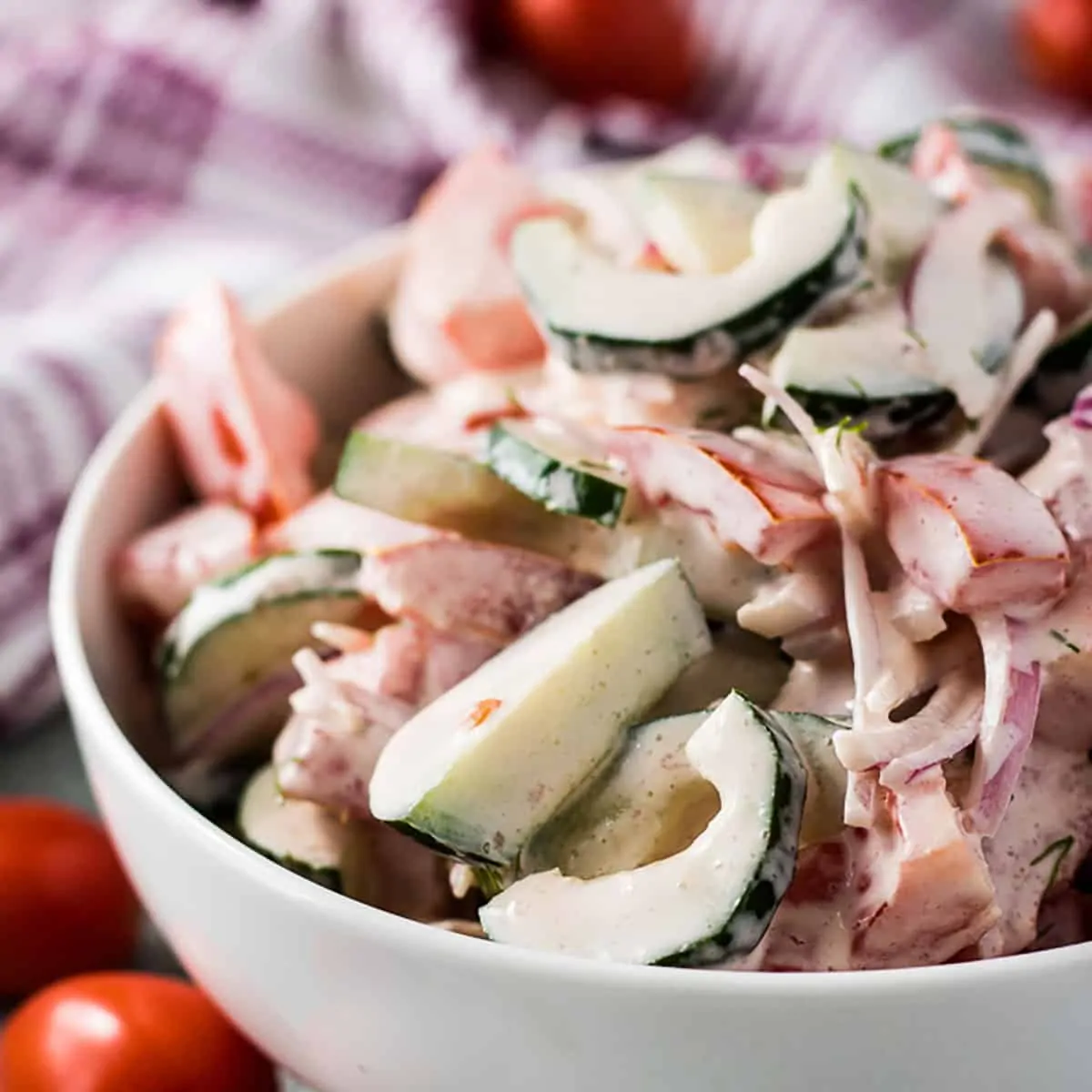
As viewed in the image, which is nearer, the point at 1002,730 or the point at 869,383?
the point at 1002,730

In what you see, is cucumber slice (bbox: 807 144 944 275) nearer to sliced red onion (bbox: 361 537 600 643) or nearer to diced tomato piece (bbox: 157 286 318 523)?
sliced red onion (bbox: 361 537 600 643)

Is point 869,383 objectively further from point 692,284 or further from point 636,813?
point 636,813

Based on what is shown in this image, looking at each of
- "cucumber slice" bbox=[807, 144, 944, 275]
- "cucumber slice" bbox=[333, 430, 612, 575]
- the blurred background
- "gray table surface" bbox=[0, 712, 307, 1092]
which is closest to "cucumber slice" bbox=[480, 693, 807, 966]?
"cucumber slice" bbox=[333, 430, 612, 575]

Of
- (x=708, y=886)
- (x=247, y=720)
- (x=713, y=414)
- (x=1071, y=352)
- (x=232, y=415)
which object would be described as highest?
(x=1071, y=352)

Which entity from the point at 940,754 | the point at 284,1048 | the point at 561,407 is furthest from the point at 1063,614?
the point at 284,1048

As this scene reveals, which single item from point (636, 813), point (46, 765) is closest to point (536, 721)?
point (636, 813)

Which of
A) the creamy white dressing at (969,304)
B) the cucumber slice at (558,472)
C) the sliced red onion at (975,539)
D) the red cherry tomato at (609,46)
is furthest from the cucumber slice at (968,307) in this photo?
the red cherry tomato at (609,46)

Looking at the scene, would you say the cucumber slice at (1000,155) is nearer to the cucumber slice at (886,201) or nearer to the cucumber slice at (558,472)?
the cucumber slice at (886,201)
